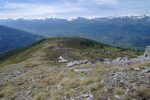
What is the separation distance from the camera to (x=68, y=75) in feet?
86.5

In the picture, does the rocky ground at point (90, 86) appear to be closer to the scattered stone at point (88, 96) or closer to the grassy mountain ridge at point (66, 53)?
the scattered stone at point (88, 96)

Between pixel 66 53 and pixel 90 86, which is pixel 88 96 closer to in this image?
pixel 90 86

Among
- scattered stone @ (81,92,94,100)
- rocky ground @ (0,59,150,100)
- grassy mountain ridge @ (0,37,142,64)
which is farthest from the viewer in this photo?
grassy mountain ridge @ (0,37,142,64)

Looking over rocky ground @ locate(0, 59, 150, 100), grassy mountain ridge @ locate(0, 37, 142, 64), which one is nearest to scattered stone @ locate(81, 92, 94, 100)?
rocky ground @ locate(0, 59, 150, 100)

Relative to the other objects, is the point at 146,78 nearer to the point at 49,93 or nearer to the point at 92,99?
the point at 92,99

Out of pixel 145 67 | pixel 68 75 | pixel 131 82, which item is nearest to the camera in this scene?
pixel 131 82

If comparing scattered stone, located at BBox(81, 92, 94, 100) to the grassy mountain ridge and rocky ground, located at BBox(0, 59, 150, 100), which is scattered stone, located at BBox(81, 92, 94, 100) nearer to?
rocky ground, located at BBox(0, 59, 150, 100)

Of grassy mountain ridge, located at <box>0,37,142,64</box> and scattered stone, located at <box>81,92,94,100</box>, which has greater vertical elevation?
scattered stone, located at <box>81,92,94,100</box>

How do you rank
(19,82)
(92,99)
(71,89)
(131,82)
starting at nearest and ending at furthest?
1. (92,99)
2. (131,82)
3. (71,89)
4. (19,82)

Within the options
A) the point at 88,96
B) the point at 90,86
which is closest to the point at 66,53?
the point at 90,86

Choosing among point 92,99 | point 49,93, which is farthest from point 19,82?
point 92,99

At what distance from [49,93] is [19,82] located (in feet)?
24.8

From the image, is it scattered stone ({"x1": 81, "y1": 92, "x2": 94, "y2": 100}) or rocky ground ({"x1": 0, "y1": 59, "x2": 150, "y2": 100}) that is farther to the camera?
scattered stone ({"x1": 81, "y1": 92, "x2": 94, "y2": 100})

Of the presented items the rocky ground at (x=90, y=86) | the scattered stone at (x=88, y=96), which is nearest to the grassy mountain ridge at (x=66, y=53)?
the rocky ground at (x=90, y=86)
